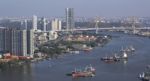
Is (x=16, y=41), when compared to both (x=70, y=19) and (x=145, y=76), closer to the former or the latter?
(x=145, y=76)

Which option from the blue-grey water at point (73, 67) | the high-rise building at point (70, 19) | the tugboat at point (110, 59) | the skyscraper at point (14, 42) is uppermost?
the high-rise building at point (70, 19)

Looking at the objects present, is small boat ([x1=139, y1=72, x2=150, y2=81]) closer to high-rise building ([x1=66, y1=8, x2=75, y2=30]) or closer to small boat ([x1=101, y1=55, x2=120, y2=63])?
small boat ([x1=101, y1=55, x2=120, y2=63])

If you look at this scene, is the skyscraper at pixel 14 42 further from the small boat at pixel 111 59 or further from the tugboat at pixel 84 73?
the tugboat at pixel 84 73

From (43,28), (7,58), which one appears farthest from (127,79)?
(43,28)

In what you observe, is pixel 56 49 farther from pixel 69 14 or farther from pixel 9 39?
pixel 69 14

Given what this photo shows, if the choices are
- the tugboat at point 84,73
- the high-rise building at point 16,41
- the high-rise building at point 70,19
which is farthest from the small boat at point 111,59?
the high-rise building at point 70,19
